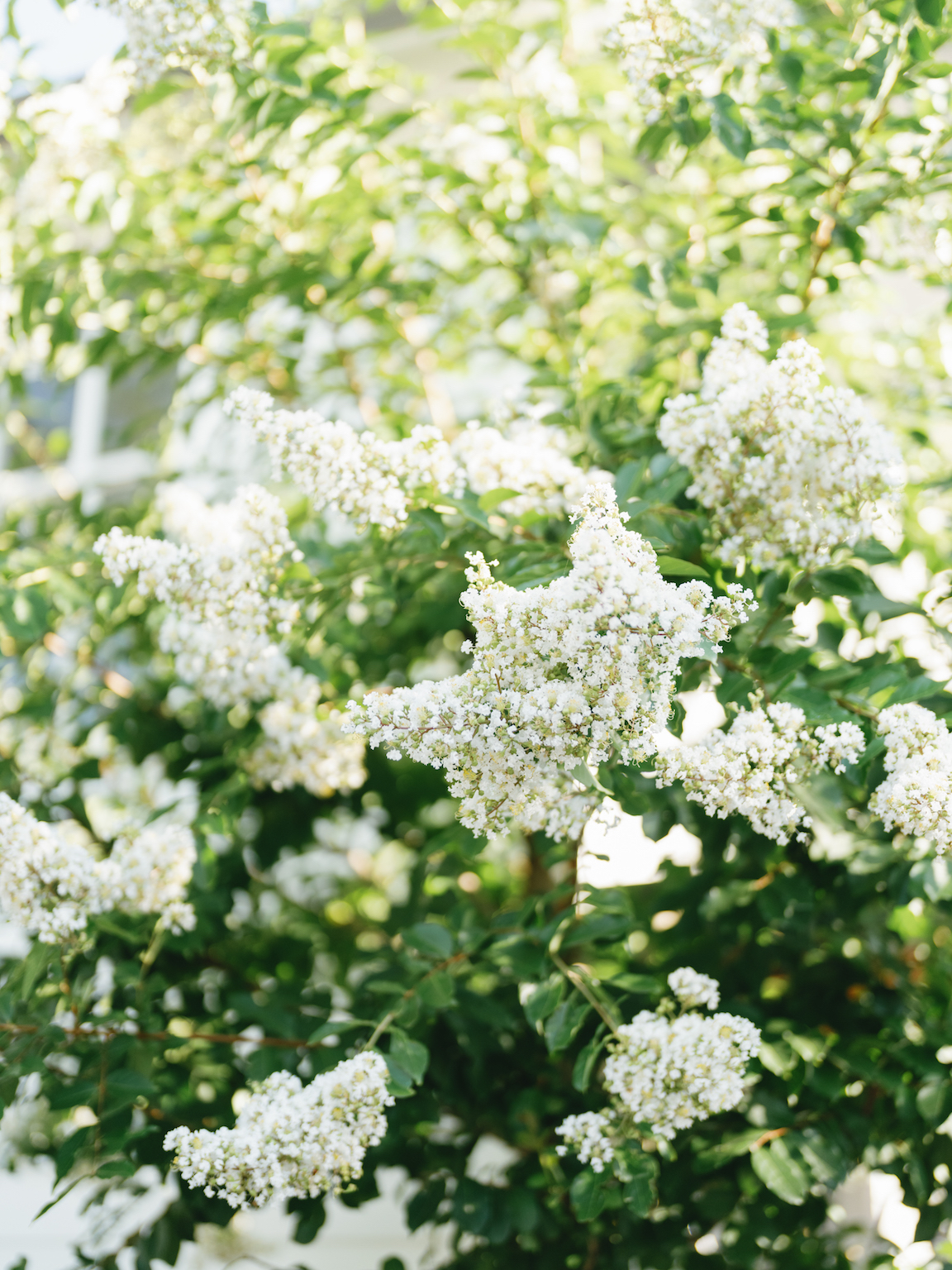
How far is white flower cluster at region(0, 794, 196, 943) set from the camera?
54.4 inches

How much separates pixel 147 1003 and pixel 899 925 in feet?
4.68

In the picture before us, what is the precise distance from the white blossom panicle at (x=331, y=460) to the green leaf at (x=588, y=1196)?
0.94 m

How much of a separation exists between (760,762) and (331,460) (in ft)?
2.25

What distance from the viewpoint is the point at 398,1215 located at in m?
2.73

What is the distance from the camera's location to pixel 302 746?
1753mm

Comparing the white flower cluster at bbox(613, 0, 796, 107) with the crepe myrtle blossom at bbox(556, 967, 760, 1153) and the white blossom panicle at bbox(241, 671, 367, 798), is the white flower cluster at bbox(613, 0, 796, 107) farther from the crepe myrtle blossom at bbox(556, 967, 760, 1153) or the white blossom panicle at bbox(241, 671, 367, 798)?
the crepe myrtle blossom at bbox(556, 967, 760, 1153)

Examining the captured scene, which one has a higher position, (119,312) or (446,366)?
(119,312)

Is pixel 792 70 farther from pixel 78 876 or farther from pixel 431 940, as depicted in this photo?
pixel 78 876

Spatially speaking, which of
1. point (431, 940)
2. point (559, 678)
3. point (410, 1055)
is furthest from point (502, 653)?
point (431, 940)

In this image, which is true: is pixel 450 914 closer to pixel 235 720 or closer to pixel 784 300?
pixel 235 720

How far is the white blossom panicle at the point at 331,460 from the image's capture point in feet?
4.44

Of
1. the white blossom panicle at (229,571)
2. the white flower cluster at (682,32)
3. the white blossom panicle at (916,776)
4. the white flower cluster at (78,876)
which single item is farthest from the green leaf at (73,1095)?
the white flower cluster at (682,32)

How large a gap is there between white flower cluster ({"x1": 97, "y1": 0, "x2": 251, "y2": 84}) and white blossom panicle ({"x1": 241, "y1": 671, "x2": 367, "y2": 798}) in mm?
1016

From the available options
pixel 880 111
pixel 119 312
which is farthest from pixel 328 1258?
pixel 880 111
